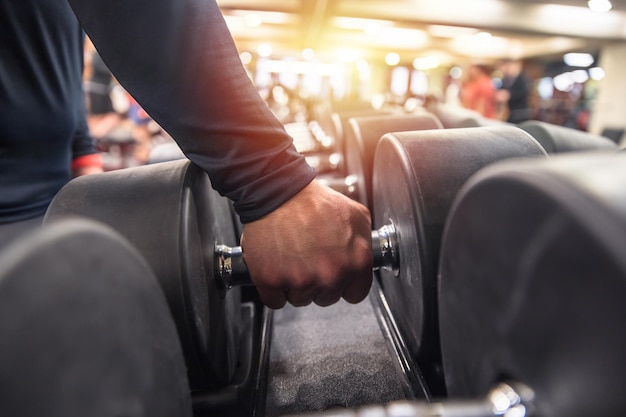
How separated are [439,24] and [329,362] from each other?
7620 mm

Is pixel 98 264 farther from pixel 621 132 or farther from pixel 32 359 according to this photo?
pixel 621 132

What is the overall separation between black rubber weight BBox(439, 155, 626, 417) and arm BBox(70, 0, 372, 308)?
23 cm

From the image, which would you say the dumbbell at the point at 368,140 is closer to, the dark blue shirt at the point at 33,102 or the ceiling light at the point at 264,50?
the dark blue shirt at the point at 33,102

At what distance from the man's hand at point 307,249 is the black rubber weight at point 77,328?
22cm

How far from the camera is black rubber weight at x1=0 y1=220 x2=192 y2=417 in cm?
19

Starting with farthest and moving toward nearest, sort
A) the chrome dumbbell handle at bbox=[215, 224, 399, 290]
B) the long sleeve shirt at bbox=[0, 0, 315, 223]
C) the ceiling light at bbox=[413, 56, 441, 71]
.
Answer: the ceiling light at bbox=[413, 56, 441, 71]
the chrome dumbbell handle at bbox=[215, 224, 399, 290]
the long sleeve shirt at bbox=[0, 0, 315, 223]

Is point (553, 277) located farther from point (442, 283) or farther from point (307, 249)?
point (307, 249)

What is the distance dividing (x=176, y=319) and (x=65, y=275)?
0.23 m

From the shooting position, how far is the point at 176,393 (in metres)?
0.32

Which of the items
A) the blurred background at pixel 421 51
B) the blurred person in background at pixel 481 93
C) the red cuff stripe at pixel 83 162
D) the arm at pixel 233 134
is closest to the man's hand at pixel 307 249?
the arm at pixel 233 134

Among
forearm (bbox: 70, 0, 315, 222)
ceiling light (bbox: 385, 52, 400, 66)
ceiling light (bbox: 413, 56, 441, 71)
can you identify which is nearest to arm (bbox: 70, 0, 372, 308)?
forearm (bbox: 70, 0, 315, 222)

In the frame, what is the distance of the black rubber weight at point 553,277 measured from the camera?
0.19 meters

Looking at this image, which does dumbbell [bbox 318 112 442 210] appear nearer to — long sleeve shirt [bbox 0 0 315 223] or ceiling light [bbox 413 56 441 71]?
long sleeve shirt [bbox 0 0 315 223]

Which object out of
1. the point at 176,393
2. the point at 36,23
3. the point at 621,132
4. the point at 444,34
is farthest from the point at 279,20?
the point at 176,393
